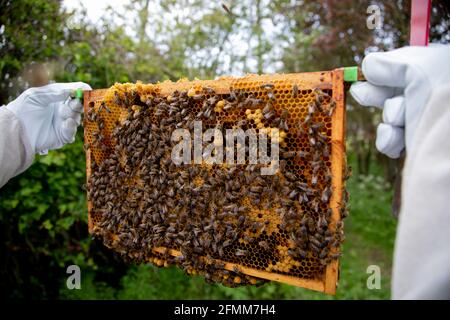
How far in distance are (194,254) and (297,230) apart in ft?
3.00

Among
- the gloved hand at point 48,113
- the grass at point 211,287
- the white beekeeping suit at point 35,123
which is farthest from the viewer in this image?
the grass at point 211,287

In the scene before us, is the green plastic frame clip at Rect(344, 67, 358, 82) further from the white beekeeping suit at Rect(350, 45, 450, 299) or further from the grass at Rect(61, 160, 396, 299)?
the grass at Rect(61, 160, 396, 299)

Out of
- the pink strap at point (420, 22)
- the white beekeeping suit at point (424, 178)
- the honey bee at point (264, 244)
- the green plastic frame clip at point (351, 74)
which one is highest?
the pink strap at point (420, 22)

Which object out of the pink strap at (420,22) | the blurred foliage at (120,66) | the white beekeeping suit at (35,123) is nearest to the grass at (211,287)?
the blurred foliage at (120,66)

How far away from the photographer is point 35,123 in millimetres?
3627

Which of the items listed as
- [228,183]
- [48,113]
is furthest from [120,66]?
[228,183]

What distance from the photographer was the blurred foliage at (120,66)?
5.11 m

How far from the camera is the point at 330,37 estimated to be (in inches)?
321

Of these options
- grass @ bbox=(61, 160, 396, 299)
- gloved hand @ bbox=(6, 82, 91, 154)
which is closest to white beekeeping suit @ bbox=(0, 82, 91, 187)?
gloved hand @ bbox=(6, 82, 91, 154)

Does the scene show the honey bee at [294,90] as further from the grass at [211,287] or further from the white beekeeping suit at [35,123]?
the grass at [211,287]

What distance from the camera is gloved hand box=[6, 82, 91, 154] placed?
3.52 m

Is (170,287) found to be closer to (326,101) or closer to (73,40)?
(73,40)

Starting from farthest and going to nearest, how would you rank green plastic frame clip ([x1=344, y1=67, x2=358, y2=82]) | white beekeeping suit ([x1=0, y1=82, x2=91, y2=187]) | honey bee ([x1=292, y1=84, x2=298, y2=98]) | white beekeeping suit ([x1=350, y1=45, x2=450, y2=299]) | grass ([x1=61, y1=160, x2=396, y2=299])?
grass ([x1=61, y1=160, x2=396, y2=299]) < white beekeeping suit ([x1=0, y1=82, x2=91, y2=187]) < honey bee ([x1=292, y1=84, x2=298, y2=98]) < green plastic frame clip ([x1=344, y1=67, x2=358, y2=82]) < white beekeeping suit ([x1=350, y1=45, x2=450, y2=299])

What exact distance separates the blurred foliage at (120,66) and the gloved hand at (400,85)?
4.20 metres
